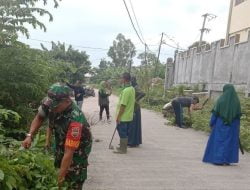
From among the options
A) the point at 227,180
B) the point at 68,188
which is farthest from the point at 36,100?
the point at 68,188

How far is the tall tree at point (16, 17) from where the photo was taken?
8507mm

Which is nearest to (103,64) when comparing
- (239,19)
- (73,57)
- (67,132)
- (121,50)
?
(121,50)

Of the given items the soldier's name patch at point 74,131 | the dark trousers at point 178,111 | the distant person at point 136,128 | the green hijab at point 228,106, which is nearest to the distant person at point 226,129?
the green hijab at point 228,106

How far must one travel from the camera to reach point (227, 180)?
8.16 metres

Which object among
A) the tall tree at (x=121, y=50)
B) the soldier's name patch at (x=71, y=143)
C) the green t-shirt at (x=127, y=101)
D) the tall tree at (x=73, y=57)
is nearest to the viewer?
the soldier's name patch at (x=71, y=143)

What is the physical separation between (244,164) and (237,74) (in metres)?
14.1

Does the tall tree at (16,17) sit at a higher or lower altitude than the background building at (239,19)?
lower

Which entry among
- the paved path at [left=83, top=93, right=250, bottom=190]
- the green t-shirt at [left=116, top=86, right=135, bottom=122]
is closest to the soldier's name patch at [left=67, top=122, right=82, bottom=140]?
the paved path at [left=83, top=93, right=250, bottom=190]

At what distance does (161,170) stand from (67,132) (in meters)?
4.56

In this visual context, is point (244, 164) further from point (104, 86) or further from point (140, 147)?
point (104, 86)

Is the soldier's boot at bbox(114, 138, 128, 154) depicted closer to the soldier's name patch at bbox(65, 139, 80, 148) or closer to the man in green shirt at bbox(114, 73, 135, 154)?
the man in green shirt at bbox(114, 73, 135, 154)

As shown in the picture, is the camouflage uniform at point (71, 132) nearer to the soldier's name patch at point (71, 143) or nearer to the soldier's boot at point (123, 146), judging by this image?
the soldier's name patch at point (71, 143)

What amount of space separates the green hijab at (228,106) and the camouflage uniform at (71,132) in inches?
209

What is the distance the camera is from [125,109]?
10.2 metres
